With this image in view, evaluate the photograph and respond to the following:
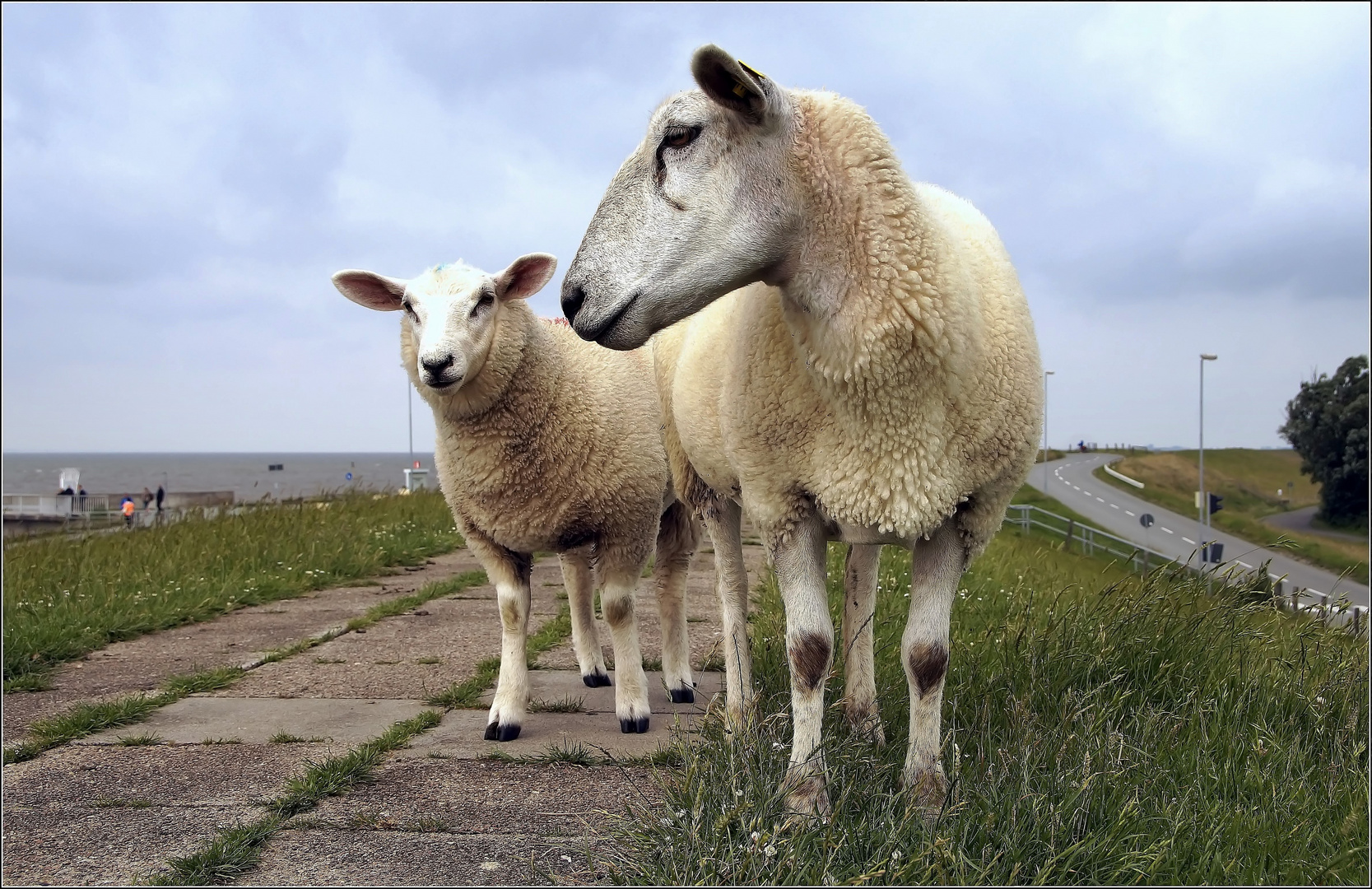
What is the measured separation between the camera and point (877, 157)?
2736 mm

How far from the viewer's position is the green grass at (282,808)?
8.77 feet

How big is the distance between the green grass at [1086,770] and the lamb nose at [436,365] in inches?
70.8

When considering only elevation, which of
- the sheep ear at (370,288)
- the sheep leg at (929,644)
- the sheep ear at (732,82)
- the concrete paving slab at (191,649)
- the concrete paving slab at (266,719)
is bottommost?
the concrete paving slab at (266,719)

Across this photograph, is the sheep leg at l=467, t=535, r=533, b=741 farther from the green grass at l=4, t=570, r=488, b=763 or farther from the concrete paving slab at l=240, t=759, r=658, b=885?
the green grass at l=4, t=570, r=488, b=763

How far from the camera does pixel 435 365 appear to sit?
3.97m

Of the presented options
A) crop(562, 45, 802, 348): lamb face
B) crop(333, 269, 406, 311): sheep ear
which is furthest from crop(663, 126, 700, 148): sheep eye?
crop(333, 269, 406, 311): sheep ear

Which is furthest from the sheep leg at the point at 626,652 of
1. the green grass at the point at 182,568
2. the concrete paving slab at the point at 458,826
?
the green grass at the point at 182,568

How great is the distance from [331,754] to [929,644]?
232 cm

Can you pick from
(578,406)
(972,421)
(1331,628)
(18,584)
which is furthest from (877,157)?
(18,584)

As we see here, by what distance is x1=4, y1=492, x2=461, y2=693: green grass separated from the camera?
19.2ft

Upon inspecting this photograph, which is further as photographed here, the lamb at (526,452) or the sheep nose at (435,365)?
the lamb at (526,452)

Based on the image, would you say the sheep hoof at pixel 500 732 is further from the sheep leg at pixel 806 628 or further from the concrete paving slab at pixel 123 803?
the sheep leg at pixel 806 628

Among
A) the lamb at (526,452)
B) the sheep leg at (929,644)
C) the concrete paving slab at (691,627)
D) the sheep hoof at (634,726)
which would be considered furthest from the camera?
the concrete paving slab at (691,627)

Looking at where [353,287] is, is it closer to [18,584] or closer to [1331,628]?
[18,584]
